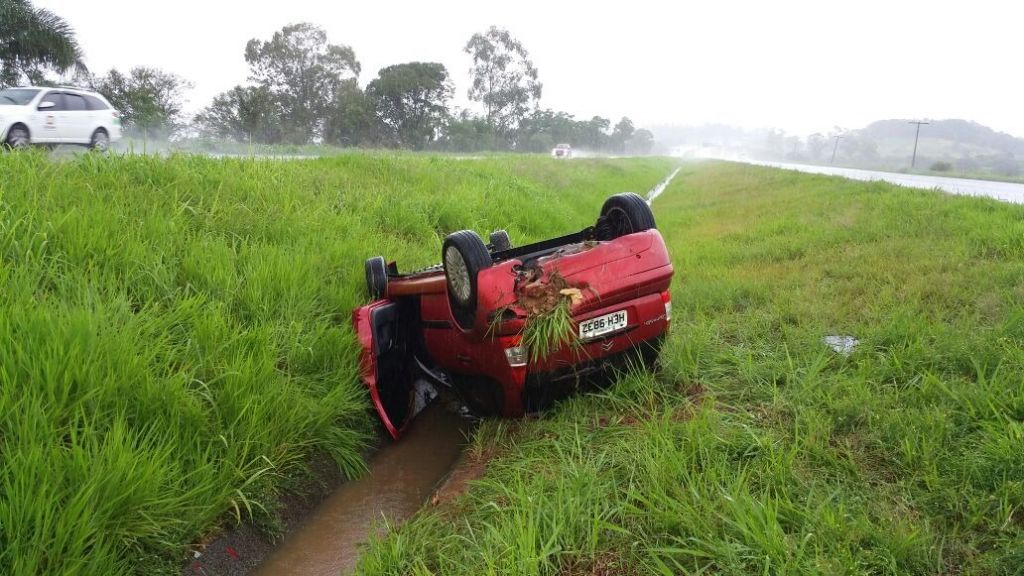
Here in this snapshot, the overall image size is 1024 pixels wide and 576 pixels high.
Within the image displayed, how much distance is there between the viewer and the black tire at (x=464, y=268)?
2709 millimetres

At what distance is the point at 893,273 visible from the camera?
5070mm

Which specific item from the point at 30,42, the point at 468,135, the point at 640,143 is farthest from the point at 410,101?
the point at 640,143

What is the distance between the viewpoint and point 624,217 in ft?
11.2

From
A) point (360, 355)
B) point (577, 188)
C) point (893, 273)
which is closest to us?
point (360, 355)

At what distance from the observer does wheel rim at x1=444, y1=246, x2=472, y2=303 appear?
9.20ft

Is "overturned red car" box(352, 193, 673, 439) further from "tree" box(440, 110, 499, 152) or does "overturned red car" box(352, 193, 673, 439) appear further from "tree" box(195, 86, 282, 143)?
"tree" box(440, 110, 499, 152)

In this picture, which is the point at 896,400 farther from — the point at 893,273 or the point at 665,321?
the point at 893,273

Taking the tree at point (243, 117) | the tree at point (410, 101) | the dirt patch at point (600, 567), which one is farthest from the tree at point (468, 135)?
the dirt patch at point (600, 567)

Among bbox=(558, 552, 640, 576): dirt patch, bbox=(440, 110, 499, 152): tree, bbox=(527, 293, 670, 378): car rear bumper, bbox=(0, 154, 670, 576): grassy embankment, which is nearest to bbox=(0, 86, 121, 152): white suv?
bbox=(0, 154, 670, 576): grassy embankment

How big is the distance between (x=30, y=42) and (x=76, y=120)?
11.7 meters

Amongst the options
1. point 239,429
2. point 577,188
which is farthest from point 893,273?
point 577,188

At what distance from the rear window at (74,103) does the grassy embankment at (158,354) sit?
7538 mm

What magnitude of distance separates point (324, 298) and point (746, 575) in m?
3.08

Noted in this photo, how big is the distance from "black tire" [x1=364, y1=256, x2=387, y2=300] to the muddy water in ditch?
2.90ft
